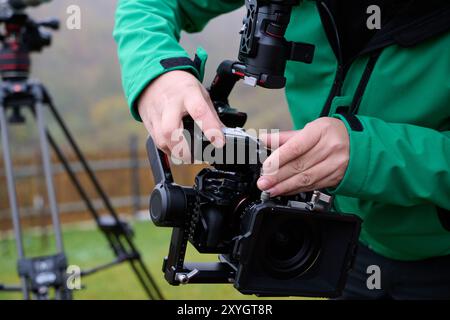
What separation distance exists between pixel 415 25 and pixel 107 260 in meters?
4.15

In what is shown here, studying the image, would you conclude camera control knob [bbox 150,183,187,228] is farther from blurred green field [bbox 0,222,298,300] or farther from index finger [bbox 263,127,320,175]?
blurred green field [bbox 0,222,298,300]

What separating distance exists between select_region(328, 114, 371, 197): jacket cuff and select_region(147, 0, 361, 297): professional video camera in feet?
0.15

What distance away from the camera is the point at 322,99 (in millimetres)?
1062

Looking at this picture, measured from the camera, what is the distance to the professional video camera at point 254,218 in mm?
866

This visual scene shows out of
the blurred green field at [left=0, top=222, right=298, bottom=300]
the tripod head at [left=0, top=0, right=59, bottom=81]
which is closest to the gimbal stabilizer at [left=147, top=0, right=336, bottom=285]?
the tripod head at [left=0, top=0, right=59, bottom=81]

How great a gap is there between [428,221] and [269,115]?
7056mm

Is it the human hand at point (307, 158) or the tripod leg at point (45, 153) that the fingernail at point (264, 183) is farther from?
the tripod leg at point (45, 153)

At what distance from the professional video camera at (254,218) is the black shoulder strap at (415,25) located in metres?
0.13

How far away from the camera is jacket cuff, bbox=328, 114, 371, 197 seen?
0.83 metres

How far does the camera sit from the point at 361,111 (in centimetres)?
101

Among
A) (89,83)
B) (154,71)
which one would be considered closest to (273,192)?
(154,71)

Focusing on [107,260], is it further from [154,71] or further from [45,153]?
[154,71]
